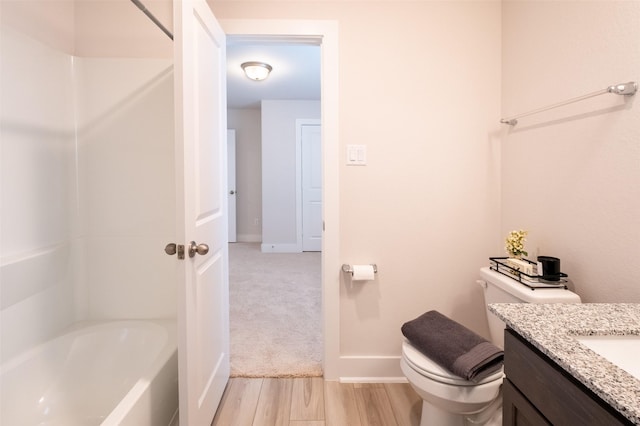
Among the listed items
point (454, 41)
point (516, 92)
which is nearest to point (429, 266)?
point (516, 92)

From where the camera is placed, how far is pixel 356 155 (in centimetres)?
193

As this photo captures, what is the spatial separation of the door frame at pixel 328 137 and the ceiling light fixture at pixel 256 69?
1783 millimetres

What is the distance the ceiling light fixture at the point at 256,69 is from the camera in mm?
3568

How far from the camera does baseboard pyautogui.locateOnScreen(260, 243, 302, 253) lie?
551 cm

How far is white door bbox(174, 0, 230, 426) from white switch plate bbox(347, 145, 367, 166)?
715 millimetres

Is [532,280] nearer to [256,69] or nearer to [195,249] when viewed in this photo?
[195,249]

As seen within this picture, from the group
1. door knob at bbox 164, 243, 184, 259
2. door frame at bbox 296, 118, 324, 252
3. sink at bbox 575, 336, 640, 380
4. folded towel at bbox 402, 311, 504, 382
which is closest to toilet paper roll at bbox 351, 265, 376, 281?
folded towel at bbox 402, 311, 504, 382

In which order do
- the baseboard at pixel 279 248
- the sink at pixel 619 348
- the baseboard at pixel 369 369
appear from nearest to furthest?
the sink at pixel 619 348 → the baseboard at pixel 369 369 → the baseboard at pixel 279 248

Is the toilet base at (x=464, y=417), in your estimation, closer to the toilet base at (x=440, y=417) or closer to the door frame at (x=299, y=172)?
the toilet base at (x=440, y=417)

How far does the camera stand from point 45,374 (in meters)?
1.44

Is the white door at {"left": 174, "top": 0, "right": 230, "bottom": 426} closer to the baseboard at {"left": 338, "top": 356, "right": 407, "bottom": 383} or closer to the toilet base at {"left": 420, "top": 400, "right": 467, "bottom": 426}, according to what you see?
the baseboard at {"left": 338, "top": 356, "right": 407, "bottom": 383}

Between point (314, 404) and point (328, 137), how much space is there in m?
1.46

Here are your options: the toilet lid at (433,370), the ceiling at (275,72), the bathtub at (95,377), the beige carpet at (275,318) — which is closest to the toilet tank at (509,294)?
the toilet lid at (433,370)

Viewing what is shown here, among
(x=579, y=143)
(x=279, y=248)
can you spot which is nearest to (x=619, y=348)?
(x=579, y=143)
